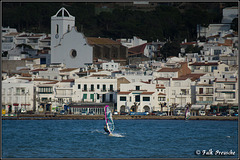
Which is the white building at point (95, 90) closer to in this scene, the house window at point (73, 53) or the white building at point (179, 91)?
the white building at point (179, 91)

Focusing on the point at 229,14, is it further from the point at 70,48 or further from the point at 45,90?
the point at 45,90

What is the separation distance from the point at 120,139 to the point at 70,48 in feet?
158

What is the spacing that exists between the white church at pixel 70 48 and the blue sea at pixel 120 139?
29142 millimetres

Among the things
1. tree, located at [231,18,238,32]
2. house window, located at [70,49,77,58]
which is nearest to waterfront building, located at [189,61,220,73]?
house window, located at [70,49,77,58]

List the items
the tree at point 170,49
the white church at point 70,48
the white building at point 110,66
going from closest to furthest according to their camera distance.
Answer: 1. the white building at point 110,66
2. the white church at point 70,48
3. the tree at point 170,49

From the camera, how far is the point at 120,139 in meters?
49.1

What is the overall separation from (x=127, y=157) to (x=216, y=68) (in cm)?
4113

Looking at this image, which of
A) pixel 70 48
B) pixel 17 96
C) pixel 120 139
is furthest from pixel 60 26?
pixel 120 139

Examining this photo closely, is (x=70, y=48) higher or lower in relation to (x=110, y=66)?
higher

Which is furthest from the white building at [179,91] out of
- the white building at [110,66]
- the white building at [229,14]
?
the white building at [229,14]

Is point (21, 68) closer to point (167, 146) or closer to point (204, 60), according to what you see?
point (204, 60)

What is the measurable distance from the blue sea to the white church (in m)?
29.1

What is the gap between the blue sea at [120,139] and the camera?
139 feet

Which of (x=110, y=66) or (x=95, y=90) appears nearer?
(x=95, y=90)
